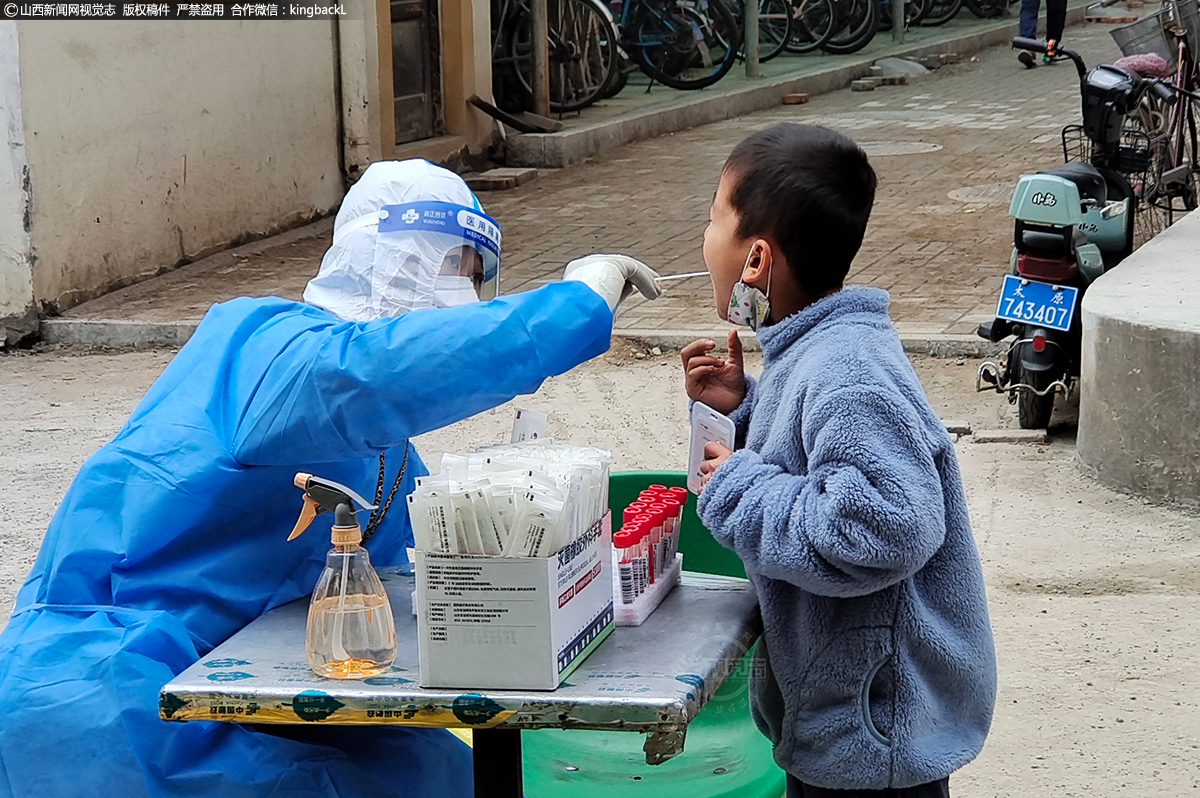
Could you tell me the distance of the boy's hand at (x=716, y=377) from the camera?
7.84 ft

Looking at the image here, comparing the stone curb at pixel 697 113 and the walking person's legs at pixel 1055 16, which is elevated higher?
the walking person's legs at pixel 1055 16

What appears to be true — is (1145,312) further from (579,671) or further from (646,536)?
(579,671)

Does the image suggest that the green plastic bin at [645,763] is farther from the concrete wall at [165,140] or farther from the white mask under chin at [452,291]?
the concrete wall at [165,140]

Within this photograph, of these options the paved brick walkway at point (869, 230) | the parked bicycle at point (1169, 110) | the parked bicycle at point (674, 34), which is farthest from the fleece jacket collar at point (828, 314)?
the parked bicycle at point (674, 34)

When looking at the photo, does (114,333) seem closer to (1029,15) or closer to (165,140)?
(165,140)

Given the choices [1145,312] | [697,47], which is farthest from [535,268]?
[697,47]

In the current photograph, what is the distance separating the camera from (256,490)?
2.22 m

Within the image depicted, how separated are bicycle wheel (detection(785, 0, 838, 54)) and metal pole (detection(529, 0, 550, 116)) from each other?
518cm

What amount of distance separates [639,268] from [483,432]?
3549mm

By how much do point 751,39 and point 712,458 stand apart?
43.1ft

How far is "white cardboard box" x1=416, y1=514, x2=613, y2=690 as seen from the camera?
5.86 ft

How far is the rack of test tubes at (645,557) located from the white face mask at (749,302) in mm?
318

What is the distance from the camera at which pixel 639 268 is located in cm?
230

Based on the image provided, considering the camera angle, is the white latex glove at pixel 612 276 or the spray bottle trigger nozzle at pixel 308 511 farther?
the white latex glove at pixel 612 276
